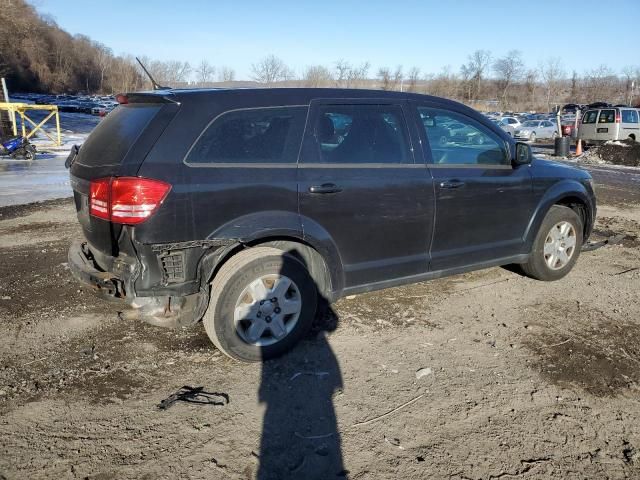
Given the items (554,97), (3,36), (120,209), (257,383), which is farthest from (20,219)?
(554,97)

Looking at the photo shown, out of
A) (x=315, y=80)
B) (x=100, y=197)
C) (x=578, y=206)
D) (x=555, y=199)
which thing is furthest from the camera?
(x=315, y=80)

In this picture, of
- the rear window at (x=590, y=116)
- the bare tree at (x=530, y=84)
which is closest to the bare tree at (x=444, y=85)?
the bare tree at (x=530, y=84)

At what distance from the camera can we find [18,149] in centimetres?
1680

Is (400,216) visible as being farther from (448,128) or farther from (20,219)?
(20,219)

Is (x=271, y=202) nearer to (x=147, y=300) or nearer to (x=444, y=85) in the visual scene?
(x=147, y=300)

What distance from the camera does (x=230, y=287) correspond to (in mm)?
3316

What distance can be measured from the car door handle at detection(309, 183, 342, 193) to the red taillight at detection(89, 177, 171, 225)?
3.26 feet

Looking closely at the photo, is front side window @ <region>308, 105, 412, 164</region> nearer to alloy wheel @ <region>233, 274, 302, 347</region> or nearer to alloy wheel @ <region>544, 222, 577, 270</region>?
alloy wheel @ <region>233, 274, 302, 347</region>

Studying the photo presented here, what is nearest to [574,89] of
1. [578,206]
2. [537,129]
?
[537,129]

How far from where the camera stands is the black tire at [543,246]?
493 cm

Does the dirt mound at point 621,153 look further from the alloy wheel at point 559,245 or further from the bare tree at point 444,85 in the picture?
the bare tree at point 444,85

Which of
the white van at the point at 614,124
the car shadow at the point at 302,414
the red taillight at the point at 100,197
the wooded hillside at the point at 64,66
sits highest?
the wooded hillside at the point at 64,66

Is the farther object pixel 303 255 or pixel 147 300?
pixel 303 255

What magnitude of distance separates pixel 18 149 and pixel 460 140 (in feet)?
55.9
